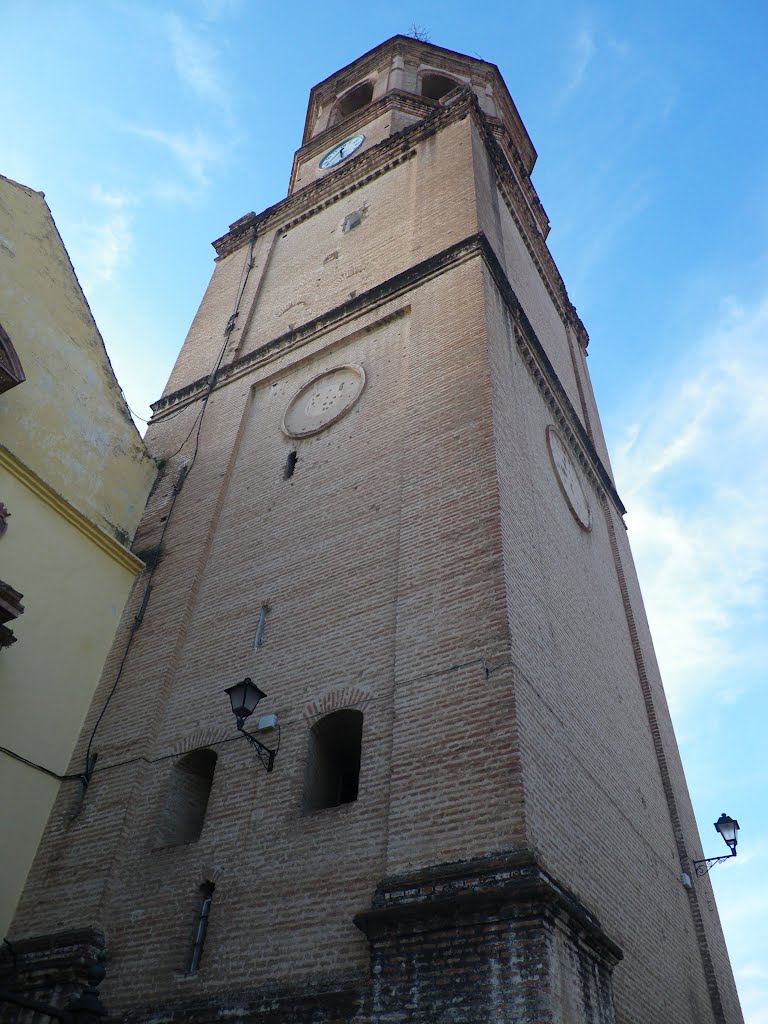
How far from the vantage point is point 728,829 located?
36.1ft

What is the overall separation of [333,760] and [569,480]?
21.0 ft

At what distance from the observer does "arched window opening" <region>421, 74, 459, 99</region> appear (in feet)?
71.6

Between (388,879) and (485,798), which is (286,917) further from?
(485,798)

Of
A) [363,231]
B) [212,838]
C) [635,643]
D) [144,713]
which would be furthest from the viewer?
[363,231]

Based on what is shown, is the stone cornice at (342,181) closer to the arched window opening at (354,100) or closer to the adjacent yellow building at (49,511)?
the arched window opening at (354,100)

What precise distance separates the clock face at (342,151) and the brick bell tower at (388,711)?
477 cm

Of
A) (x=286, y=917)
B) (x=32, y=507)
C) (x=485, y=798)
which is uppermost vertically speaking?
(x=32, y=507)

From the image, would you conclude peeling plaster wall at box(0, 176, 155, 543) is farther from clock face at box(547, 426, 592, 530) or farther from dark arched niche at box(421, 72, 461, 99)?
dark arched niche at box(421, 72, 461, 99)

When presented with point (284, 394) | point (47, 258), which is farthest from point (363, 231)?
point (47, 258)

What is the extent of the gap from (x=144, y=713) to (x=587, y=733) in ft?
16.0

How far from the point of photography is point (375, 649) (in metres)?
8.41

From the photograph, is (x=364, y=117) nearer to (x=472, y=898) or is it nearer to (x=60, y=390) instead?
(x=60, y=390)

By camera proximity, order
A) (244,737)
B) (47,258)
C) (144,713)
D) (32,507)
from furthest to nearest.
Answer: (47,258) → (32,507) → (144,713) → (244,737)

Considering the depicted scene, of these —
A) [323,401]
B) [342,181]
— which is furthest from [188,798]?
[342,181]
